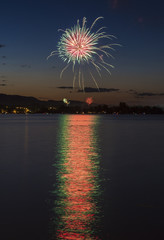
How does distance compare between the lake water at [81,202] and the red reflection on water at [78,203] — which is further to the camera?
the lake water at [81,202]

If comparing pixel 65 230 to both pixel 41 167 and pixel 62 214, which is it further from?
pixel 41 167

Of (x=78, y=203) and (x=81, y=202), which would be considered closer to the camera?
(x=78, y=203)

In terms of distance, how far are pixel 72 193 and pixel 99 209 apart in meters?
2.82

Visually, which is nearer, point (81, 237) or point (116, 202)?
point (81, 237)

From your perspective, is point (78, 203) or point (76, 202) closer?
point (78, 203)

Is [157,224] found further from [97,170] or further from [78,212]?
[97,170]

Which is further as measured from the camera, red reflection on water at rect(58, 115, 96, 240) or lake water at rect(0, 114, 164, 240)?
lake water at rect(0, 114, 164, 240)

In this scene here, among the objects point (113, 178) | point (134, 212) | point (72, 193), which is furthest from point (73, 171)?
point (134, 212)

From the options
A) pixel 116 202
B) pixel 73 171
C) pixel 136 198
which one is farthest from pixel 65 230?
pixel 73 171

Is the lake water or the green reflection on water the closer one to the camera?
the green reflection on water

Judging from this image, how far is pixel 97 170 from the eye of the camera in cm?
2173

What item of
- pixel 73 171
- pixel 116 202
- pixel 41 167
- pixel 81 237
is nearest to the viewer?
pixel 81 237

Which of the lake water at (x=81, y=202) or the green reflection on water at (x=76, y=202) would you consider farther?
the lake water at (x=81, y=202)

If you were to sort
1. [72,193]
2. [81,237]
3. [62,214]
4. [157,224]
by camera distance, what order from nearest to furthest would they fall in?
[81,237], [157,224], [62,214], [72,193]
